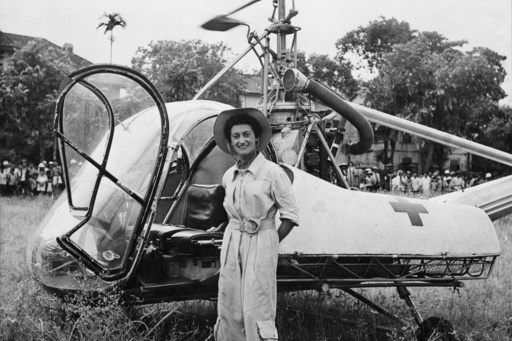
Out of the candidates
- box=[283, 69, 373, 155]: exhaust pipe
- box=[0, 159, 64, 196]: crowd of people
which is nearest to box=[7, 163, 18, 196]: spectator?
box=[0, 159, 64, 196]: crowd of people

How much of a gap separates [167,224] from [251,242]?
1982 millimetres

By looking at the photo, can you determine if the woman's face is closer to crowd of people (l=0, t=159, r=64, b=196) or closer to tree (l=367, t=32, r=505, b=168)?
crowd of people (l=0, t=159, r=64, b=196)

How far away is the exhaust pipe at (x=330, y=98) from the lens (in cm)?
572

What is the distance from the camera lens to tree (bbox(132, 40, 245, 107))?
1108 inches

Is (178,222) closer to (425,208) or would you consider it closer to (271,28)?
(425,208)

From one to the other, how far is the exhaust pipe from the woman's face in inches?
83.5

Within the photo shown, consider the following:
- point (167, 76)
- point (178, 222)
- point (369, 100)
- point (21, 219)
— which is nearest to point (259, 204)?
point (178, 222)

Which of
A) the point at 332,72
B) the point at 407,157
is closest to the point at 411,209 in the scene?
the point at 332,72

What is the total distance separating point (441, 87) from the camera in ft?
100

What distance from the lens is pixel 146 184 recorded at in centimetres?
464

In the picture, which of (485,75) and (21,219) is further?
(485,75)

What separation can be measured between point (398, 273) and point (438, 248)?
1.36 ft

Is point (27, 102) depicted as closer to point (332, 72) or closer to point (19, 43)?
point (19, 43)

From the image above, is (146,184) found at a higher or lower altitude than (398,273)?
higher
